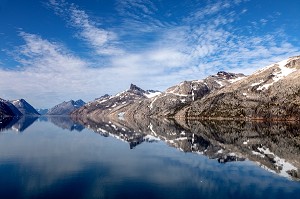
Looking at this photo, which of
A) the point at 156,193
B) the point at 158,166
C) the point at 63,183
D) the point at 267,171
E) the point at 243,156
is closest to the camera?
the point at 156,193

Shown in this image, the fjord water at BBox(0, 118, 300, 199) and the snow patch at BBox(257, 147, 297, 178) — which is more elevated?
the snow patch at BBox(257, 147, 297, 178)

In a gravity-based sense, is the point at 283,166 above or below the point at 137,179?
above

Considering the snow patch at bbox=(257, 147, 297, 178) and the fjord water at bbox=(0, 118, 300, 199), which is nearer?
the fjord water at bbox=(0, 118, 300, 199)

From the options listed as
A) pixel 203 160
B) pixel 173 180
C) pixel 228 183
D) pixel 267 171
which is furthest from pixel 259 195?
pixel 203 160

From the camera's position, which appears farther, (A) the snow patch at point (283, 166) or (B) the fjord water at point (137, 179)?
(A) the snow patch at point (283, 166)

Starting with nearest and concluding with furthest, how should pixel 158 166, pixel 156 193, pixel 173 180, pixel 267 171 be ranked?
pixel 156 193 → pixel 173 180 → pixel 267 171 → pixel 158 166

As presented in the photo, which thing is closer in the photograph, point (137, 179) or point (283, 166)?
point (137, 179)

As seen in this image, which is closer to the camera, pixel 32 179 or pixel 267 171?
pixel 32 179

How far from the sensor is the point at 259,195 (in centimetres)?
4559

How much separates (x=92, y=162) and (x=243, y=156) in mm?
37607

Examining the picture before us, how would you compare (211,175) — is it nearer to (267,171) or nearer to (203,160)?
(267,171)

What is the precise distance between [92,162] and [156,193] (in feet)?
101

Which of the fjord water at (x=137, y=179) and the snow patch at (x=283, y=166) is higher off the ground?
the snow patch at (x=283, y=166)

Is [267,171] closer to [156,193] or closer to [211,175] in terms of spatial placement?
[211,175]
